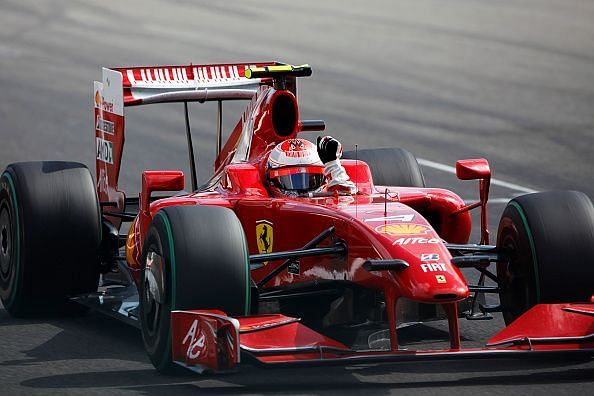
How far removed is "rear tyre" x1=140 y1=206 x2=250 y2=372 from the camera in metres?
9.24

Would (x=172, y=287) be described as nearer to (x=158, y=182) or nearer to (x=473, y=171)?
(x=158, y=182)

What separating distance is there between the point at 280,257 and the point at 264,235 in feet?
3.14

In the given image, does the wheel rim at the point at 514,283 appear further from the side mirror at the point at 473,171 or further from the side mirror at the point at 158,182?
the side mirror at the point at 158,182

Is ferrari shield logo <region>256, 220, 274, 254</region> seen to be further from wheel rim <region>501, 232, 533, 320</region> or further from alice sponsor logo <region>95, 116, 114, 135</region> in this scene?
alice sponsor logo <region>95, 116, 114, 135</region>

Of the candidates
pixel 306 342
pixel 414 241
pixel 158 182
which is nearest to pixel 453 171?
pixel 158 182

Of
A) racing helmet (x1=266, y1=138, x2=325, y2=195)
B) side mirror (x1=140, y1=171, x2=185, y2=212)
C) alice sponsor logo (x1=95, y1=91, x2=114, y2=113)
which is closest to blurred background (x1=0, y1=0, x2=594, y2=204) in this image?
alice sponsor logo (x1=95, y1=91, x2=114, y2=113)

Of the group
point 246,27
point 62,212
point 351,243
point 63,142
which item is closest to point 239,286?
point 351,243

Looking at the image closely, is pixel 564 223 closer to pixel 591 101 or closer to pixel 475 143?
pixel 475 143

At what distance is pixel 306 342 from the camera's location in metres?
8.98

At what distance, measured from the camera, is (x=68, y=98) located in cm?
2195

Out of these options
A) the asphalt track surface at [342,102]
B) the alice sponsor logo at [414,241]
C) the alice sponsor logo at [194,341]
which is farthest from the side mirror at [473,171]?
the alice sponsor logo at [194,341]

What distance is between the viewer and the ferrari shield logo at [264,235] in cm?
1050

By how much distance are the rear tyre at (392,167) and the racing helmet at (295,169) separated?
5.19ft

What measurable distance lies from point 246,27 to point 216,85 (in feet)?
48.7
